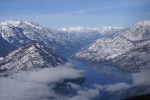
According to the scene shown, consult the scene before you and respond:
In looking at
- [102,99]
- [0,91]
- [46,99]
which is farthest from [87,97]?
[0,91]

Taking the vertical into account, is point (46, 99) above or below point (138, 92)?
above

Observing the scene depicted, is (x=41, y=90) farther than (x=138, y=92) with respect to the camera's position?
Yes

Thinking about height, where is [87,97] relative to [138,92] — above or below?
above

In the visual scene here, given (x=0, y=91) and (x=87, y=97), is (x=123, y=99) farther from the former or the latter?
(x=0, y=91)

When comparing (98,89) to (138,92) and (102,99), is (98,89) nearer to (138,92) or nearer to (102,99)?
(102,99)

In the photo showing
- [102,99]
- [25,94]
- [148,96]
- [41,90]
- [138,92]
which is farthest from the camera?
[41,90]

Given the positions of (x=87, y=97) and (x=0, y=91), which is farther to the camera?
(x=0, y=91)

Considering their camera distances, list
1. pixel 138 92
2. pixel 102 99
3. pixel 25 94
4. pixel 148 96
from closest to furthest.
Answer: pixel 148 96, pixel 138 92, pixel 102 99, pixel 25 94

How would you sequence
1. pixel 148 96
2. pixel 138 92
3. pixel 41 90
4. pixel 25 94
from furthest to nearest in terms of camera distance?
pixel 41 90 < pixel 25 94 < pixel 138 92 < pixel 148 96

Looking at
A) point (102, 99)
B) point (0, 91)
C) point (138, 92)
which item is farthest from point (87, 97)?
point (138, 92)
